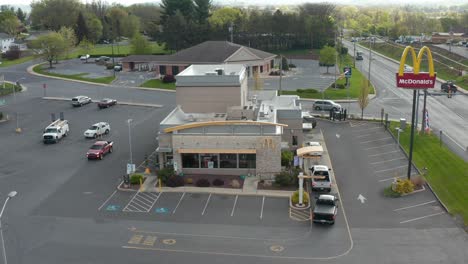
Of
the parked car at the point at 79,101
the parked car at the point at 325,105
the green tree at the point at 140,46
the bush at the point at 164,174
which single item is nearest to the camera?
the bush at the point at 164,174

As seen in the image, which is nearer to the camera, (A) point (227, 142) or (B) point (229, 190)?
(B) point (229, 190)

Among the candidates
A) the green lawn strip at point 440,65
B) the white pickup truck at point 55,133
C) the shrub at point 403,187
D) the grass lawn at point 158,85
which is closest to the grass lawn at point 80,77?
the grass lawn at point 158,85

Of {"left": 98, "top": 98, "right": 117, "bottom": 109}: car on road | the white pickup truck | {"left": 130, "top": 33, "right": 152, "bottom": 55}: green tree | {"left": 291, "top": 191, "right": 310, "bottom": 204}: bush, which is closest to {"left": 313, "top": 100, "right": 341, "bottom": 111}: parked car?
{"left": 98, "top": 98, "right": 117, "bottom": 109}: car on road

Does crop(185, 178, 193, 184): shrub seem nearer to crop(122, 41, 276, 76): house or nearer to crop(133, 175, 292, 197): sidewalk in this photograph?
crop(133, 175, 292, 197): sidewalk

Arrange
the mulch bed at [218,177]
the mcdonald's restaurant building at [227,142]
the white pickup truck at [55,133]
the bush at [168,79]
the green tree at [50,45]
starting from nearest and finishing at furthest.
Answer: the mulch bed at [218,177] < the mcdonald's restaurant building at [227,142] < the white pickup truck at [55,133] < the bush at [168,79] < the green tree at [50,45]

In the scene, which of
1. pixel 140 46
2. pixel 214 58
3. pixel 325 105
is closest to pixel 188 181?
pixel 325 105

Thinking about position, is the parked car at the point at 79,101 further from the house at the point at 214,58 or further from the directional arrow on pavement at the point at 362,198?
the directional arrow on pavement at the point at 362,198

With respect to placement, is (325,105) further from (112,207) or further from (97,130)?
(112,207)
